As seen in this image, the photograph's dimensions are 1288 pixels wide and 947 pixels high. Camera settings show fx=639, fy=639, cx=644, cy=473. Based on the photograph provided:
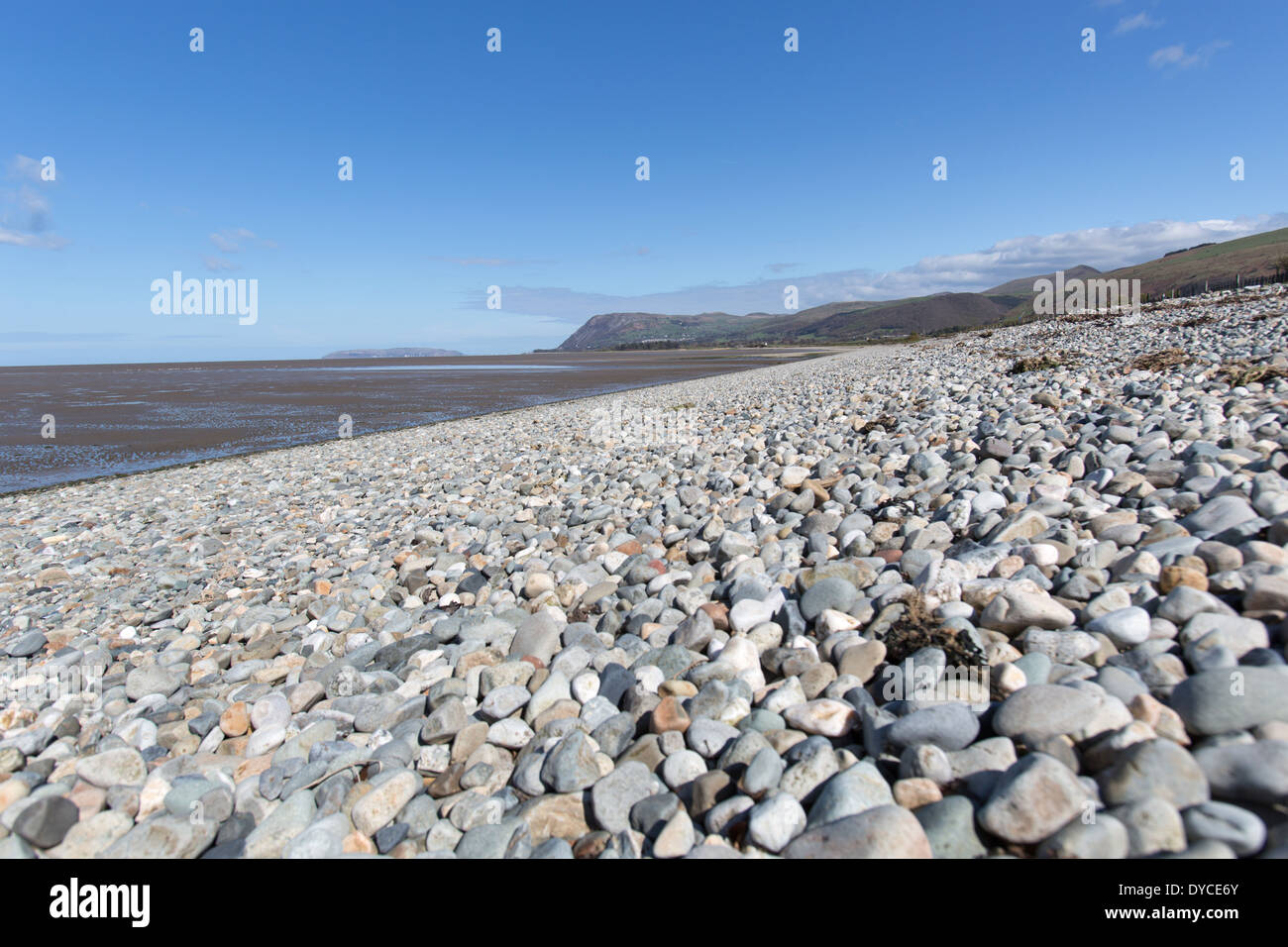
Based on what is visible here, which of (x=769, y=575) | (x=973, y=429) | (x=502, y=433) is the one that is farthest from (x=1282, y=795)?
(x=502, y=433)

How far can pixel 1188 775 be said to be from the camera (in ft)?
5.98

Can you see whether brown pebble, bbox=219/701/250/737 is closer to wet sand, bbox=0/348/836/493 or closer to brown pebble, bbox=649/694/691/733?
brown pebble, bbox=649/694/691/733

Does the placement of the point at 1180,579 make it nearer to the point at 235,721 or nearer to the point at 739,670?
the point at 739,670

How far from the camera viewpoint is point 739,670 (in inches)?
123

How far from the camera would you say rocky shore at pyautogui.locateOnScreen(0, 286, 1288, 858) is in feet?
6.77

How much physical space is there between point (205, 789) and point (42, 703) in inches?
77.4

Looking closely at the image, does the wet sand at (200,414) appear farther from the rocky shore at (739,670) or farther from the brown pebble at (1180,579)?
the brown pebble at (1180,579)

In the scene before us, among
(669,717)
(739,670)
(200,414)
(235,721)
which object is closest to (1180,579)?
(739,670)

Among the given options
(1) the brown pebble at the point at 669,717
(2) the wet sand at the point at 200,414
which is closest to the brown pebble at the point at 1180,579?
(1) the brown pebble at the point at 669,717

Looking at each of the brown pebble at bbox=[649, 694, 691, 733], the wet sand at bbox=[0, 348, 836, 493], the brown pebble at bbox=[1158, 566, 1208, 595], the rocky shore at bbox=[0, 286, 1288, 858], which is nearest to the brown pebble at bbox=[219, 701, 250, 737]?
the rocky shore at bbox=[0, 286, 1288, 858]

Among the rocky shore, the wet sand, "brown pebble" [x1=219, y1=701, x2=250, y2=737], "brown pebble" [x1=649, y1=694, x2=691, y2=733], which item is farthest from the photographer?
the wet sand

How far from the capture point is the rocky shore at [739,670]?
206 centimetres

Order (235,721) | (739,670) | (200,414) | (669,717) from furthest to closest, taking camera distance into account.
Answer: (200,414), (235,721), (739,670), (669,717)
